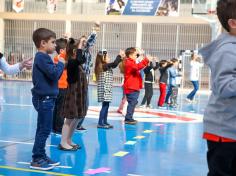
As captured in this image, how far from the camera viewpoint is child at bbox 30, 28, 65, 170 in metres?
4.82

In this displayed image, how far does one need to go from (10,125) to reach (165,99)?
642 centimetres

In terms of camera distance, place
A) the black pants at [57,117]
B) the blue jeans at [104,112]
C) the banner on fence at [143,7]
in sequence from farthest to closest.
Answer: the banner on fence at [143,7] → the blue jeans at [104,112] → the black pants at [57,117]

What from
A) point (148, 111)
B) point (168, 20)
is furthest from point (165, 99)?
point (168, 20)

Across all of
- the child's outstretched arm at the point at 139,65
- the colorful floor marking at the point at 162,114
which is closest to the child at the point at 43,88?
the child's outstretched arm at the point at 139,65

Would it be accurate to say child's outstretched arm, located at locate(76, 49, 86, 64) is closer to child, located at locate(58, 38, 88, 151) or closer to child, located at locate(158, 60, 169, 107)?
child, located at locate(58, 38, 88, 151)

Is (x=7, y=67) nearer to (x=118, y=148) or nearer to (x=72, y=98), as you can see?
(x=72, y=98)

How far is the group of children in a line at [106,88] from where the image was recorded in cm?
236

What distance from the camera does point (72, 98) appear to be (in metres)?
5.80

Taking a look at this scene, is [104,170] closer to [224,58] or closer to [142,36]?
[224,58]

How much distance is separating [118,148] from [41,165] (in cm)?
159

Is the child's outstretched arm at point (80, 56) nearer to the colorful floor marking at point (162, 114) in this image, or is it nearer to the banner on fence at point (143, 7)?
the colorful floor marking at point (162, 114)

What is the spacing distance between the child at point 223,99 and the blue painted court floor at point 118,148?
2.41 metres

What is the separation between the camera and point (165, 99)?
13.3 metres

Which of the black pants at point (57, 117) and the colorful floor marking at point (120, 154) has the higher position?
the black pants at point (57, 117)
